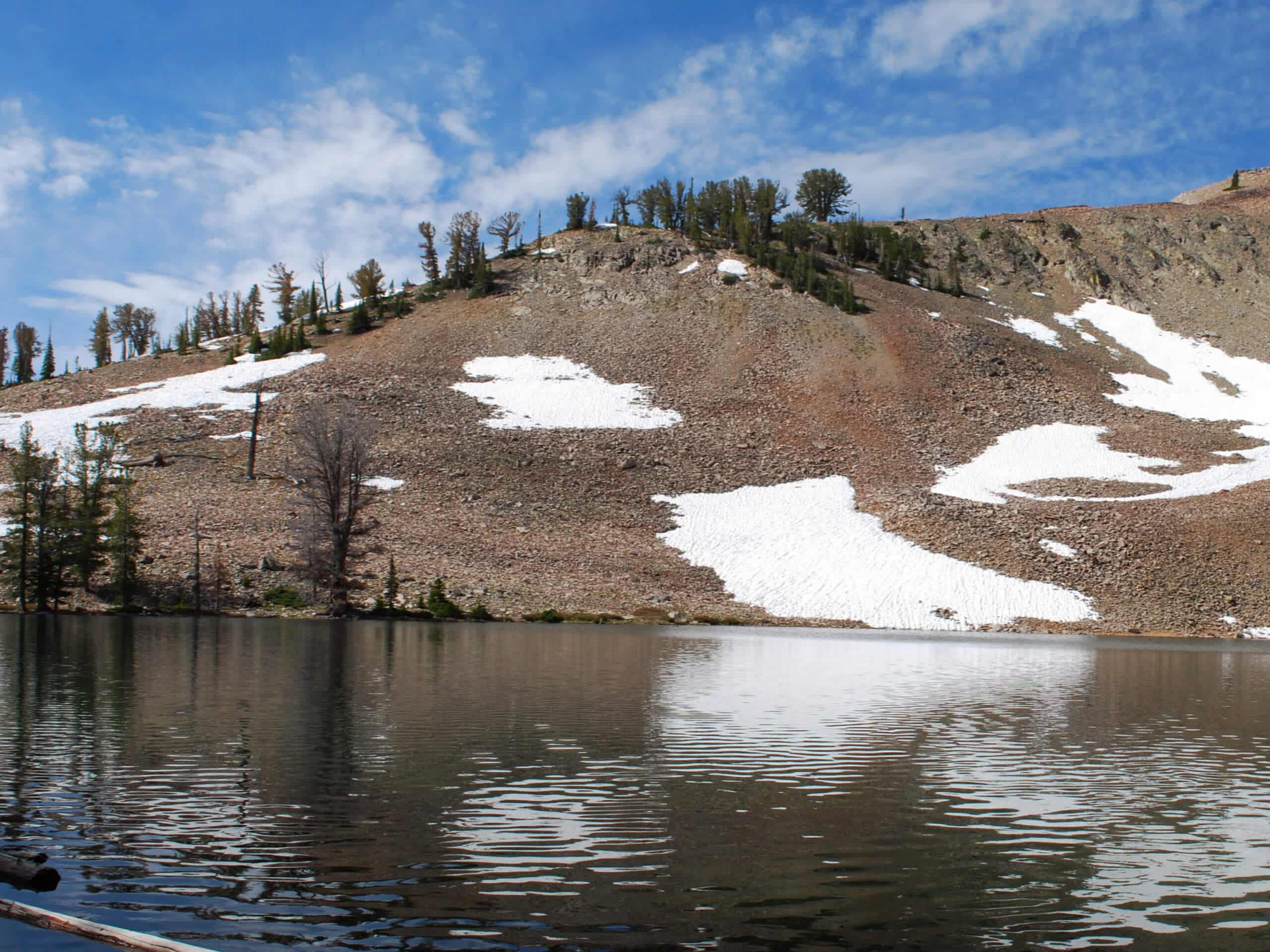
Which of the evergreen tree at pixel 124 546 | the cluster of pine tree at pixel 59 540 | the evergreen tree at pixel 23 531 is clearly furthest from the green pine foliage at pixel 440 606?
the evergreen tree at pixel 23 531

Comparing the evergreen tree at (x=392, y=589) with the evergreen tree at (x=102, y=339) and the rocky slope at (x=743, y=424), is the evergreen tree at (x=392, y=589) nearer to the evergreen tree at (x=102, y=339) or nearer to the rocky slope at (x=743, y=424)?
the rocky slope at (x=743, y=424)

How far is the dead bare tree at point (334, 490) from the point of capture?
47.0 metres

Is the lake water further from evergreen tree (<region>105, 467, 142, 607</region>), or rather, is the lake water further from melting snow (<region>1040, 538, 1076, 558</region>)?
melting snow (<region>1040, 538, 1076, 558</region>)

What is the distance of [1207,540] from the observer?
179 feet

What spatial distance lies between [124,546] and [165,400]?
36.0m

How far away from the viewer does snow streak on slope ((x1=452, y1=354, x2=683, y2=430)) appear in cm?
7589

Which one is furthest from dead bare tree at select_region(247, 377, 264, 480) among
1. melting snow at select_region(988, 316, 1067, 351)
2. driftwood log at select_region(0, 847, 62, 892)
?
melting snow at select_region(988, 316, 1067, 351)

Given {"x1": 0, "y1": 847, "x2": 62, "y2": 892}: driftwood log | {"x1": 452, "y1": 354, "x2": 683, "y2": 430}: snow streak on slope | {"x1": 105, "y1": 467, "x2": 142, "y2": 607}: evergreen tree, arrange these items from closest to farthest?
{"x1": 0, "y1": 847, "x2": 62, "y2": 892}: driftwood log, {"x1": 105, "y1": 467, "x2": 142, "y2": 607}: evergreen tree, {"x1": 452, "y1": 354, "x2": 683, "y2": 430}: snow streak on slope

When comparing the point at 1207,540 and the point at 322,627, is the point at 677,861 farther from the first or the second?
the point at 1207,540

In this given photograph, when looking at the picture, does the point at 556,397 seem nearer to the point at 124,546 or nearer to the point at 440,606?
the point at 440,606

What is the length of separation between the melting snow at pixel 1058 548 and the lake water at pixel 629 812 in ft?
113

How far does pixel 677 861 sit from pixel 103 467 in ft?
199

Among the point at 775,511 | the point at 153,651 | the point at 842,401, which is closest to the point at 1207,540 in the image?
the point at 775,511

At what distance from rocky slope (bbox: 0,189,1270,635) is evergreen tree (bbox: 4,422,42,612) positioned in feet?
18.9
